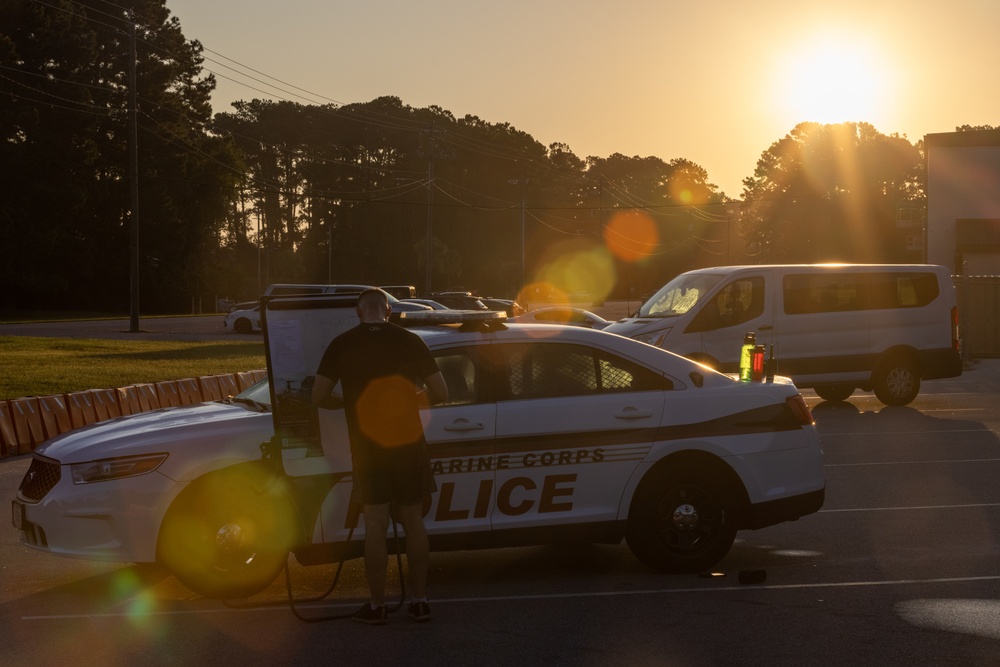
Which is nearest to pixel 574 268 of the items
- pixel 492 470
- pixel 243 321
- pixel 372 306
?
pixel 243 321

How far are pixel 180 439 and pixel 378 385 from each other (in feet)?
4.93

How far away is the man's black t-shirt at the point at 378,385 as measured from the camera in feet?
23.1

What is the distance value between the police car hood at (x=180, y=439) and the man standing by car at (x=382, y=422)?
0.89m

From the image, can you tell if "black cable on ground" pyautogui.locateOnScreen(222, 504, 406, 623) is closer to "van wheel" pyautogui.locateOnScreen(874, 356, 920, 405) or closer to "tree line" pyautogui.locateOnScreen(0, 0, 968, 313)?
"van wheel" pyautogui.locateOnScreen(874, 356, 920, 405)

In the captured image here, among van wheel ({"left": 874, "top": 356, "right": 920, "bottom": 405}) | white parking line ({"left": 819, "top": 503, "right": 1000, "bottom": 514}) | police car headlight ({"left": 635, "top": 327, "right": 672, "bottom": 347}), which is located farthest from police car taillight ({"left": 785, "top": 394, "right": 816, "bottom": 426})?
van wheel ({"left": 874, "top": 356, "right": 920, "bottom": 405})

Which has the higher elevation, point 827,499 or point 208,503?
point 208,503

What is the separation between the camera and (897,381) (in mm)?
20047

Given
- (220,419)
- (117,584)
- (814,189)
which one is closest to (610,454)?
(220,419)

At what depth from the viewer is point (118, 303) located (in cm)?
7769

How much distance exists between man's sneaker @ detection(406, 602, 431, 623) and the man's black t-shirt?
83cm

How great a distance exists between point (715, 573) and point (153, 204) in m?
72.5

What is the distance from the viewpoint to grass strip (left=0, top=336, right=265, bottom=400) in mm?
23339

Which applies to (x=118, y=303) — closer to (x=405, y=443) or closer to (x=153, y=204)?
(x=153, y=204)

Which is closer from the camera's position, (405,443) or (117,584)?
(405,443)
